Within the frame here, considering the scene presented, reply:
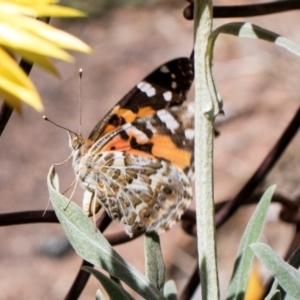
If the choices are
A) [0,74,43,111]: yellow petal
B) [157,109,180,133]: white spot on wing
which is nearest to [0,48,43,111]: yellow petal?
[0,74,43,111]: yellow petal

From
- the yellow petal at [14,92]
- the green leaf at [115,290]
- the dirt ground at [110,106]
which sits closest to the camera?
the yellow petal at [14,92]

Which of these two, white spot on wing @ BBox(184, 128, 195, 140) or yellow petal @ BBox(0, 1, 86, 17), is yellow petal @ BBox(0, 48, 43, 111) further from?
white spot on wing @ BBox(184, 128, 195, 140)

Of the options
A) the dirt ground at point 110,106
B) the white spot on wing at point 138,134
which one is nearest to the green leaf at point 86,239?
the white spot on wing at point 138,134

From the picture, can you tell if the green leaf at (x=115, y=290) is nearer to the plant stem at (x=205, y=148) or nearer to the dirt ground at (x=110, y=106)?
the plant stem at (x=205, y=148)

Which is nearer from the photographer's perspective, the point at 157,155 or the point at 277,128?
the point at 157,155

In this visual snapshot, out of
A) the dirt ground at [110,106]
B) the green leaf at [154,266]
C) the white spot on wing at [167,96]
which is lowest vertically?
the dirt ground at [110,106]

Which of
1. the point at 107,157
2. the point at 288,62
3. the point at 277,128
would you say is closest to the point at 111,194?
the point at 107,157

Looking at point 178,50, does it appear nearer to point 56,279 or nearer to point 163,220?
point 56,279

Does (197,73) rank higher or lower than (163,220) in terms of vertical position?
higher
